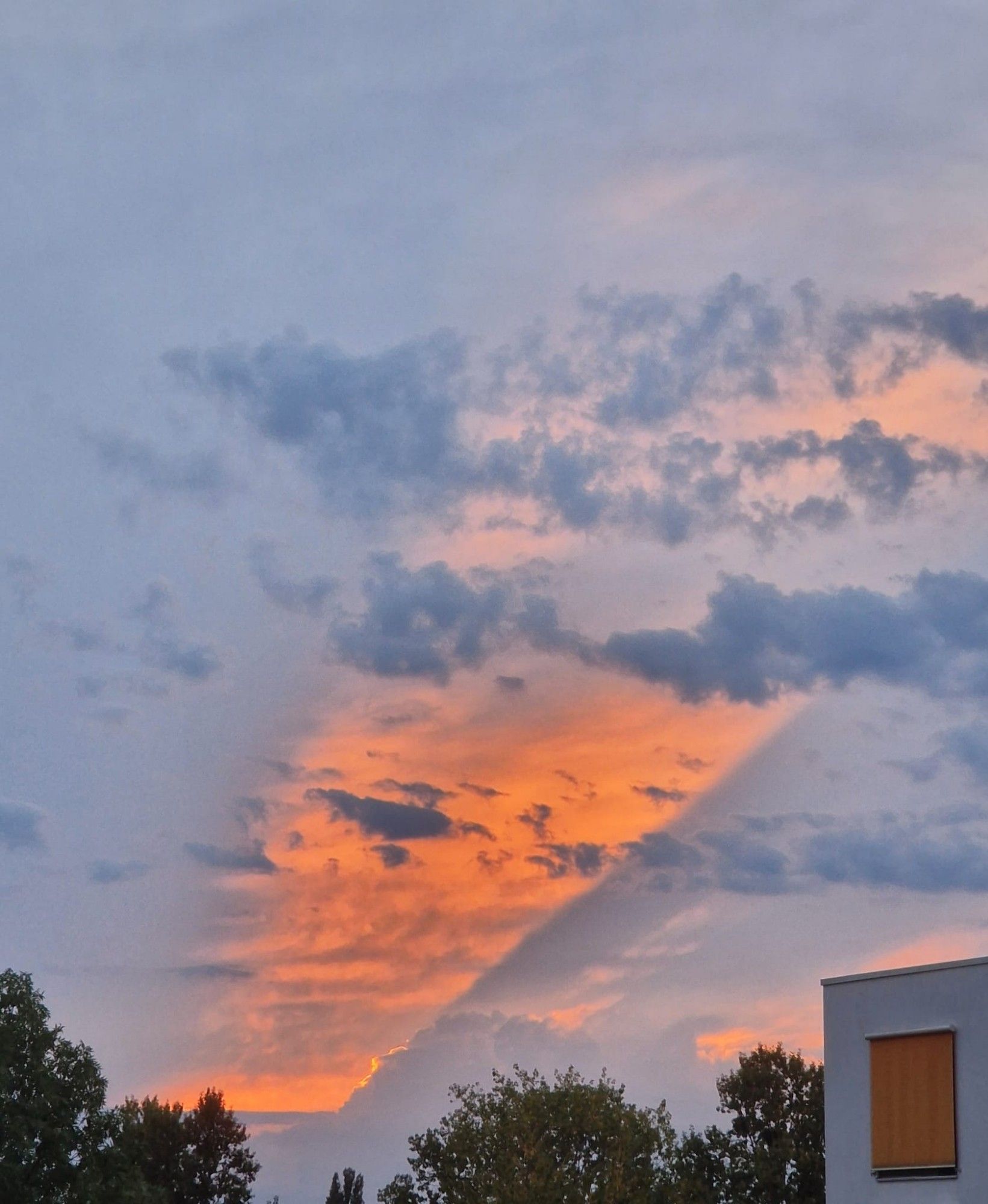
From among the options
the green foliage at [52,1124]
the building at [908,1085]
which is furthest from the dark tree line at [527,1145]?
the building at [908,1085]

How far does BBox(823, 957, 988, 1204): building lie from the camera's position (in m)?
25.1

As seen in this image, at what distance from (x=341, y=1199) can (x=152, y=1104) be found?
27.1 metres

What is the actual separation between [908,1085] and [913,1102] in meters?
0.27

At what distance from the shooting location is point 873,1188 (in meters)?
26.5

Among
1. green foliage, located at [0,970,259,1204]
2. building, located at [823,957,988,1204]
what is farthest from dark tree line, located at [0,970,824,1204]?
building, located at [823,957,988,1204]

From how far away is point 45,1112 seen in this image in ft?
186

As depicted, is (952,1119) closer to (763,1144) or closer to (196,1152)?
(763,1144)

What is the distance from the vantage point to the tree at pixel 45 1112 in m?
55.5

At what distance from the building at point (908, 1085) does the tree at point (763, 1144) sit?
4581 cm

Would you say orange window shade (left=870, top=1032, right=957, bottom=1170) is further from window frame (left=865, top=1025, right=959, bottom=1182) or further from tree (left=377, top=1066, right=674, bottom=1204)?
tree (left=377, top=1066, right=674, bottom=1204)

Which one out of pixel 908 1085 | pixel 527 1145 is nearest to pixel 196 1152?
pixel 527 1145

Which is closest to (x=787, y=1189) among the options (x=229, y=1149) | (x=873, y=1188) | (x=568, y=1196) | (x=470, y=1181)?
(x=568, y=1196)

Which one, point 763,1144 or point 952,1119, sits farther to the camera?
point 763,1144

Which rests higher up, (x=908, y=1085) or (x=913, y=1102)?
(x=908, y=1085)
